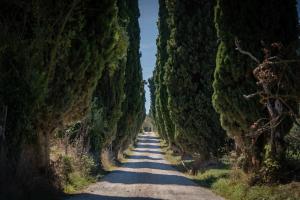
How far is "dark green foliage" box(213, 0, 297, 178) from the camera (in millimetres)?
15992

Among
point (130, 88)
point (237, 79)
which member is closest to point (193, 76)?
point (237, 79)

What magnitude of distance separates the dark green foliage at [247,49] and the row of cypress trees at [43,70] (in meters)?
3.81

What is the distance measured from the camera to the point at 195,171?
1037 inches

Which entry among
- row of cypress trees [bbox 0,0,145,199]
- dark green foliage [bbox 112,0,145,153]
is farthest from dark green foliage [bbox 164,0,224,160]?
row of cypress trees [bbox 0,0,145,199]

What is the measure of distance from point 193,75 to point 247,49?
1114 centimetres

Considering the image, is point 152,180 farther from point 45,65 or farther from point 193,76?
point 45,65

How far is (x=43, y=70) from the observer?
1386cm

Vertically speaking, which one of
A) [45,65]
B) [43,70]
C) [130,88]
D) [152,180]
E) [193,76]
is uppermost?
[130,88]

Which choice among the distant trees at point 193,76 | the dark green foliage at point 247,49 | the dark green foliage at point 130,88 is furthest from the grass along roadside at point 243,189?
the dark green foliage at point 130,88

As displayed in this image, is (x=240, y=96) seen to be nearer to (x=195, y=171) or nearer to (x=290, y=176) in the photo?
(x=290, y=176)

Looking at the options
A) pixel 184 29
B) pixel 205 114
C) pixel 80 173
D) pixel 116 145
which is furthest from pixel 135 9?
pixel 80 173

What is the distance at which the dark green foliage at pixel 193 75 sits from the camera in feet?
84.5

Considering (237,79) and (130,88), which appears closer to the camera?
(237,79)

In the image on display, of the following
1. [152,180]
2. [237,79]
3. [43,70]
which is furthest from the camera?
[152,180]
